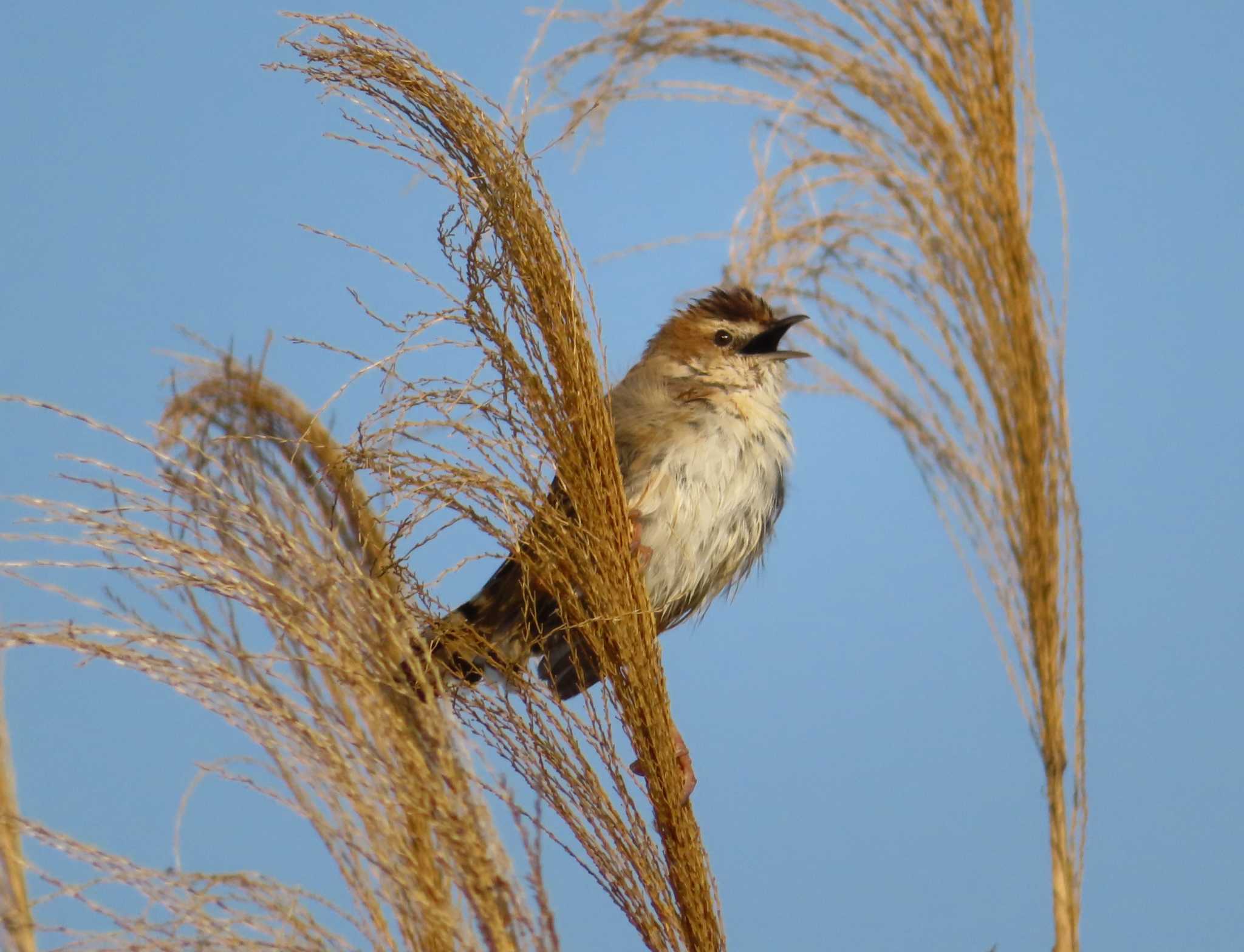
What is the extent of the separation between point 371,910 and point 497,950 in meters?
0.21

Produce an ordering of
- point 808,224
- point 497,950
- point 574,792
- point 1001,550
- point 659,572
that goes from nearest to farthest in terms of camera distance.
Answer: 1. point 497,950
2. point 574,792
3. point 1001,550
4. point 659,572
5. point 808,224

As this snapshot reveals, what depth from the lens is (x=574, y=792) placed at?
6.79ft

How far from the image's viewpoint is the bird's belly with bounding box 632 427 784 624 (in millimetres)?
3043

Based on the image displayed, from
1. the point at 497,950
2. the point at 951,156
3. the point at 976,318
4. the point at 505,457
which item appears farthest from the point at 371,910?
the point at 951,156

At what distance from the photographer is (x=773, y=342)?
3510 mm

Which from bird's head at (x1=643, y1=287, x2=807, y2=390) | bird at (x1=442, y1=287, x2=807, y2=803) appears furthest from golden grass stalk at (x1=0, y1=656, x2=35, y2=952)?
bird's head at (x1=643, y1=287, x2=807, y2=390)

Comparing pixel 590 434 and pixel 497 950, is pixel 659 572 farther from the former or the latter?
pixel 497 950

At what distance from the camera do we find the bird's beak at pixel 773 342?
11.2 feet

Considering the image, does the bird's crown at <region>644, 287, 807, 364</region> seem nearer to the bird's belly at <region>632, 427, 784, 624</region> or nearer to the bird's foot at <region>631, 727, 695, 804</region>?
the bird's belly at <region>632, 427, 784, 624</region>

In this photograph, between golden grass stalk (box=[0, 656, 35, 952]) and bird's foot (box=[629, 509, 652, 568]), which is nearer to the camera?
golden grass stalk (box=[0, 656, 35, 952])

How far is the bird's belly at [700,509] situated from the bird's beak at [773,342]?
297 millimetres

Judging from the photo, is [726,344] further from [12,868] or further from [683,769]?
[12,868]

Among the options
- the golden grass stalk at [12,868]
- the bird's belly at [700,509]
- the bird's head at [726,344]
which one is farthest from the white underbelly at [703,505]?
the golden grass stalk at [12,868]

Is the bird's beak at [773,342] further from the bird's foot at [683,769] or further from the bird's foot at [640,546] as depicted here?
the bird's foot at [683,769]
